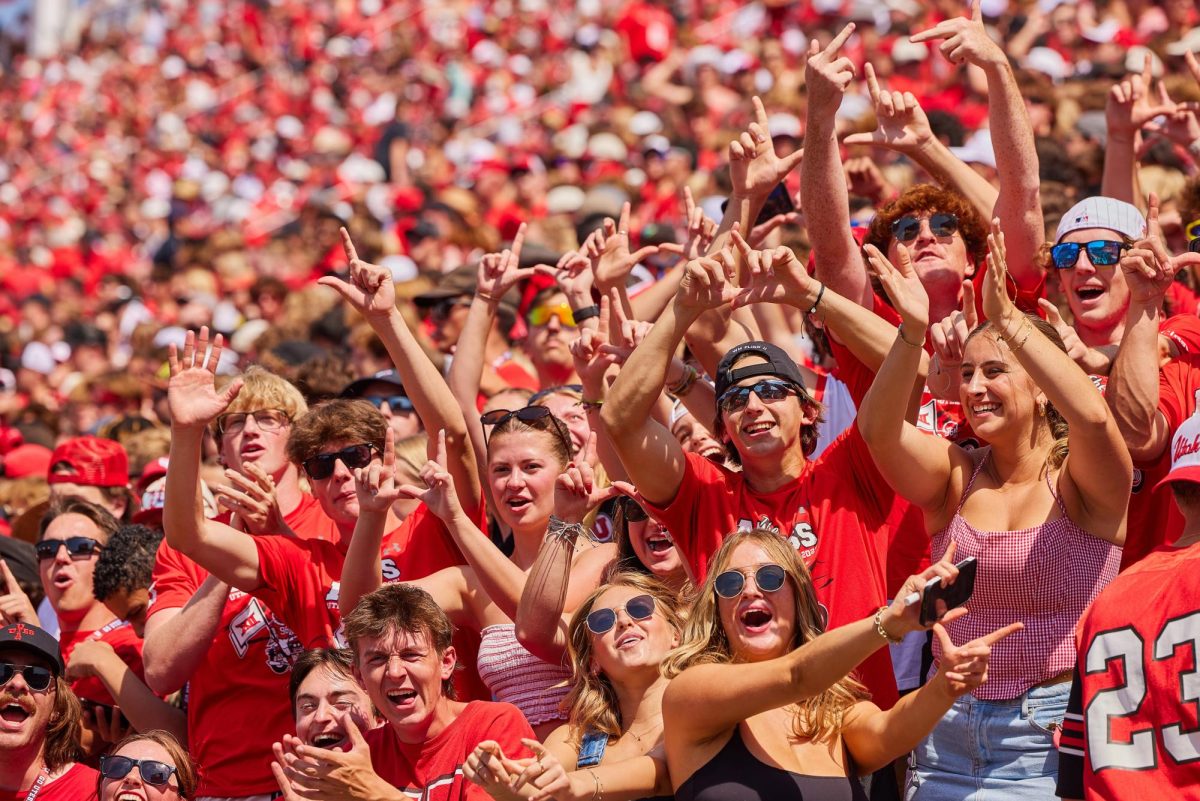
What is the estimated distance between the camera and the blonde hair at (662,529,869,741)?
13.8 feet

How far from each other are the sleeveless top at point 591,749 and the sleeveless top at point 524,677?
472 mm

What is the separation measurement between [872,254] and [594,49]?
13933 millimetres

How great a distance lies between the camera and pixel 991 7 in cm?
1338

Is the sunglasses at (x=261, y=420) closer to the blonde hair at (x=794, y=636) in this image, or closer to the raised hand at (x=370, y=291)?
the raised hand at (x=370, y=291)

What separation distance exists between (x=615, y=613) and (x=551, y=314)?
2.75 m

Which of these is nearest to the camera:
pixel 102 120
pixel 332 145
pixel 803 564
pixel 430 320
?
pixel 803 564

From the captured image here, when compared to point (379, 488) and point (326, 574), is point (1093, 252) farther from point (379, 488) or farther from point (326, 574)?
point (326, 574)

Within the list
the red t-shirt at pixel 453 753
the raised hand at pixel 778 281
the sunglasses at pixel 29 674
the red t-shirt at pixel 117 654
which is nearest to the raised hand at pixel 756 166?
the raised hand at pixel 778 281

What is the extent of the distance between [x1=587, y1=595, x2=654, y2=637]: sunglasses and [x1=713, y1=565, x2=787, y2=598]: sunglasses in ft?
1.28

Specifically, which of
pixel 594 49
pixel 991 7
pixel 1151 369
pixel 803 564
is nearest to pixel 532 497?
pixel 803 564

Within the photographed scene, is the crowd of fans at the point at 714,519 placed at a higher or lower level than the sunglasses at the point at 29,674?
higher

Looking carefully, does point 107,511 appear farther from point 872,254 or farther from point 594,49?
point 594,49

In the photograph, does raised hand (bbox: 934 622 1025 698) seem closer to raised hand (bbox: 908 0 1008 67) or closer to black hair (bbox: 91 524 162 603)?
raised hand (bbox: 908 0 1008 67)

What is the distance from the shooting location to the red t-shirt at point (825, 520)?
4.63 metres
